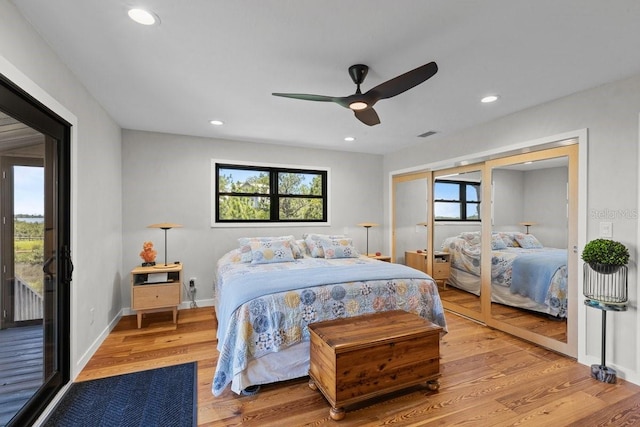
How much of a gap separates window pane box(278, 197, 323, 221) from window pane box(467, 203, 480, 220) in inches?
90.0

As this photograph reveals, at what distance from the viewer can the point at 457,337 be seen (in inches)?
134

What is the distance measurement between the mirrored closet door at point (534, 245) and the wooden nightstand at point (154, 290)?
385 centimetres

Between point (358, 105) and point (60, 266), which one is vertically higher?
point (358, 105)

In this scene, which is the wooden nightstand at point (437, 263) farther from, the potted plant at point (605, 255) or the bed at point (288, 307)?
the potted plant at point (605, 255)

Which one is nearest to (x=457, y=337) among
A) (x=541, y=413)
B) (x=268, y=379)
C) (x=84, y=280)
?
(x=541, y=413)

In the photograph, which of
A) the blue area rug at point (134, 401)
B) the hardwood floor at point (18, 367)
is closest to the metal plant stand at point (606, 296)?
the blue area rug at point (134, 401)

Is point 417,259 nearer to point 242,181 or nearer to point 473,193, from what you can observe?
point 473,193

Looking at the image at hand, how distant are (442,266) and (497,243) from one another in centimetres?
103

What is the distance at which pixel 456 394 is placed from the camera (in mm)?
2291

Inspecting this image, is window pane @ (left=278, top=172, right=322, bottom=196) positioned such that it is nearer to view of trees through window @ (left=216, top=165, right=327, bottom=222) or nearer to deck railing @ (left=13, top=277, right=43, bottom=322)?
view of trees through window @ (left=216, top=165, right=327, bottom=222)

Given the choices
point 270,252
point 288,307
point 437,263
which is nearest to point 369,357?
point 288,307

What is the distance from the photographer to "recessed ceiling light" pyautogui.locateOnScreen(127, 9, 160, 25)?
5.57 feet

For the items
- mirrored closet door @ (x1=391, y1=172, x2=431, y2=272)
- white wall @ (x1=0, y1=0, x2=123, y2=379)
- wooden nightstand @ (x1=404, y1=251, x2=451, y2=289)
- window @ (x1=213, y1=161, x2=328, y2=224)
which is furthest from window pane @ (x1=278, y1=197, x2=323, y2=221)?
white wall @ (x1=0, y1=0, x2=123, y2=379)

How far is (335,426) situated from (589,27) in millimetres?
2939
